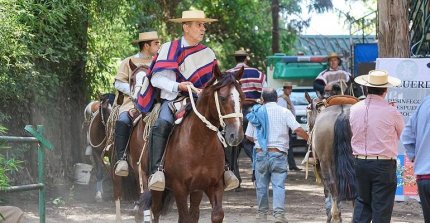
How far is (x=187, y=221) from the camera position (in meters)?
11.4

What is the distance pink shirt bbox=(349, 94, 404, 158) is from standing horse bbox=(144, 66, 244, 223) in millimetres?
1306

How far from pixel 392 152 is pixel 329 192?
11.2 feet

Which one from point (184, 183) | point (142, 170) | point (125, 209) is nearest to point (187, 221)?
point (184, 183)

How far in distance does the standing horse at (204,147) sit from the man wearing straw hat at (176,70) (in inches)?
5.6

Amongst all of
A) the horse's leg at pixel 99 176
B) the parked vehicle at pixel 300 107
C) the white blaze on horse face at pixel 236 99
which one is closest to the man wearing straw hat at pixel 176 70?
the white blaze on horse face at pixel 236 99

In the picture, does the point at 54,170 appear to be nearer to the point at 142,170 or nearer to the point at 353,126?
the point at 142,170

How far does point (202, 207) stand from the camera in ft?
55.1

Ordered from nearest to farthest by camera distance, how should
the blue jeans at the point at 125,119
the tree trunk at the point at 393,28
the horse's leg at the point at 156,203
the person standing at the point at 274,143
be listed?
the horse's leg at the point at 156,203 < the blue jeans at the point at 125,119 < the person standing at the point at 274,143 < the tree trunk at the point at 393,28

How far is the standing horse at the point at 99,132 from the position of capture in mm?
17169

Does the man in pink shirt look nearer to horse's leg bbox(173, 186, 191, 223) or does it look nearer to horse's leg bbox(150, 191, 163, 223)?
horse's leg bbox(173, 186, 191, 223)

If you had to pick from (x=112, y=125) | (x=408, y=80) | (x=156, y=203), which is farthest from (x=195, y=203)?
(x=408, y=80)

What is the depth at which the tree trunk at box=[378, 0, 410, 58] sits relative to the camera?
17125 millimetres

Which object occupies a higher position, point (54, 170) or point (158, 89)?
point (158, 89)

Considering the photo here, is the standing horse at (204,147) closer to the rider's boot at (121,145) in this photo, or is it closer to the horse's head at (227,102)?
the horse's head at (227,102)
